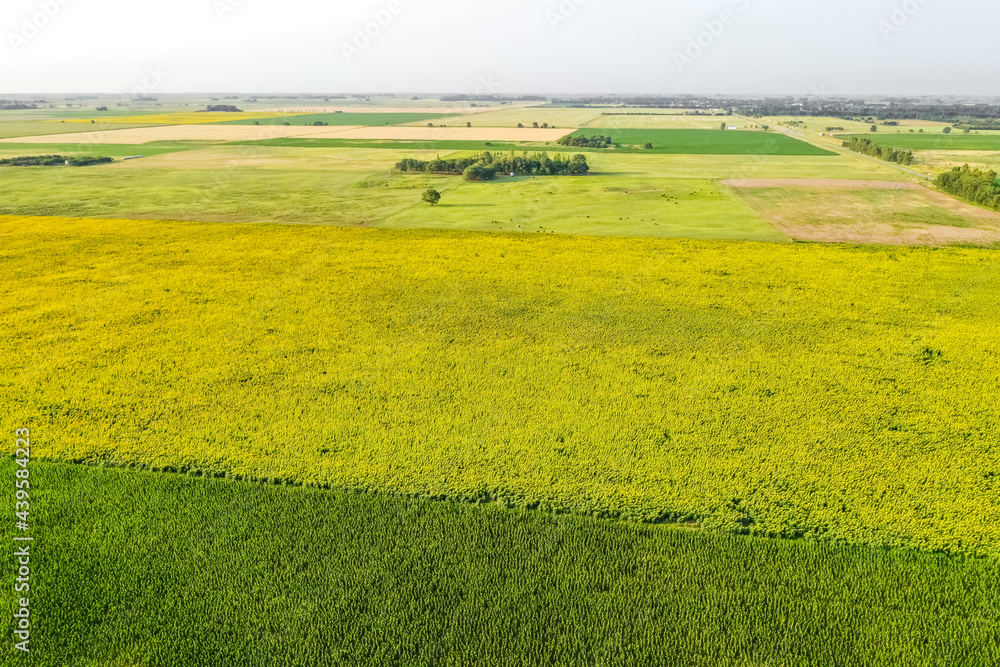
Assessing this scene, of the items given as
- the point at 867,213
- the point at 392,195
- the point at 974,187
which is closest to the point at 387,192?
the point at 392,195

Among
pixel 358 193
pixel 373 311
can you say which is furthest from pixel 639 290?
pixel 358 193

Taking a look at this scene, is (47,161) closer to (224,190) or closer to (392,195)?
(224,190)

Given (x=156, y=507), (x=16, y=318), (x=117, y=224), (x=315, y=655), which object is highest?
(x=117, y=224)

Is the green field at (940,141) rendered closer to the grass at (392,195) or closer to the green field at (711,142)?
the green field at (711,142)

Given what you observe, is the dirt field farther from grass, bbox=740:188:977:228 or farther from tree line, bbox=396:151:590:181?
tree line, bbox=396:151:590:181

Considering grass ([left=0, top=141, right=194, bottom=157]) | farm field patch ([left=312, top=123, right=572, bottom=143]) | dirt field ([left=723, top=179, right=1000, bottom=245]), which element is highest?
farm field patch ([left=312, top=123, right=572, bottom=143])

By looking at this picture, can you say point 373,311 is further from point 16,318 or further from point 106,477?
point 16,318

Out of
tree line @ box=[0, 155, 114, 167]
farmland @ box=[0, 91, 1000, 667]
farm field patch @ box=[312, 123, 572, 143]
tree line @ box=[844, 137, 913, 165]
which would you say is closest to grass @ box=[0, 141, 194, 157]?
tree line @ box=[0, 155, 114, 167]
